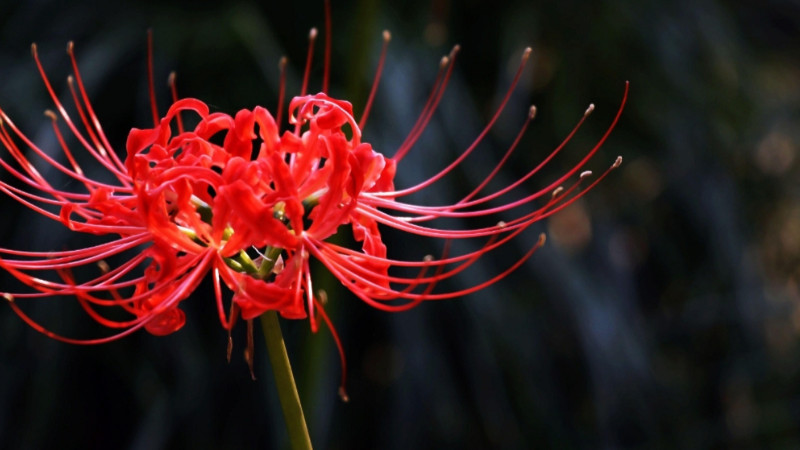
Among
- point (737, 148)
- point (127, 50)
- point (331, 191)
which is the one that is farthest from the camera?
point (737, 148)

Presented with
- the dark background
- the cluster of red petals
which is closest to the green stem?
the cluster of red petals

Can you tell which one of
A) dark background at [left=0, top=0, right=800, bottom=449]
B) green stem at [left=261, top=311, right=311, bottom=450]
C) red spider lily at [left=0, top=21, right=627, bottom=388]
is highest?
dark background at [left=0, top=0, right=800, bottom=449]

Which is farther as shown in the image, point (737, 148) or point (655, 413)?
point (737, 148)

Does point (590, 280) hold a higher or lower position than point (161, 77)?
lower

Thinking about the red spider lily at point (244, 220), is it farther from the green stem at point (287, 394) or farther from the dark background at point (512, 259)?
the dark background at point (512, 259)

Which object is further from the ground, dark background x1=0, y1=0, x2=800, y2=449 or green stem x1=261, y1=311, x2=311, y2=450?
dark background x1=0, y1=0, x2=800, y2=449

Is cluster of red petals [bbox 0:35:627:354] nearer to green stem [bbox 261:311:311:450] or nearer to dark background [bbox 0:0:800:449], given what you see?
green stem [bbox 261:311:311:450]

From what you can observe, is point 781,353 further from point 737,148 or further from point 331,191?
point 331,191

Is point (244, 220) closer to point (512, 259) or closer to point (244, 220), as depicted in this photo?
point (244, 220)

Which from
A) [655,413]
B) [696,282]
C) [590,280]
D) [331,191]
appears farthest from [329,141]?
[696,282]
